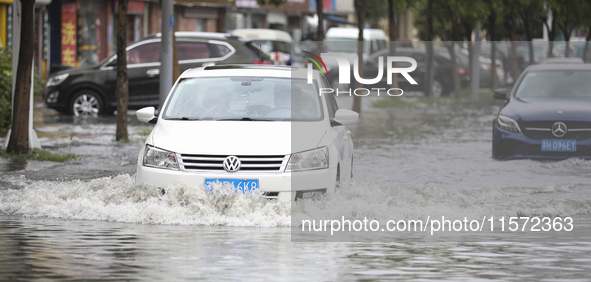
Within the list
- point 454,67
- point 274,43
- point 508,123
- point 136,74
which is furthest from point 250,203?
point 274,43

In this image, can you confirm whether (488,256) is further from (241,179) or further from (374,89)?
(374,89)

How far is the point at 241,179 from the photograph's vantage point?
10430mm

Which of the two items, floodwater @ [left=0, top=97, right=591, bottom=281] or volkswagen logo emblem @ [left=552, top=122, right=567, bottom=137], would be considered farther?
volkswagen logo emblem @ [left=552, top=122, right=567, bottom=137]

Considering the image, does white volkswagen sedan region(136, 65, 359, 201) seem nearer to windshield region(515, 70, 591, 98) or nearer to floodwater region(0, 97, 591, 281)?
floodwater region(0, 97, 591, 281)

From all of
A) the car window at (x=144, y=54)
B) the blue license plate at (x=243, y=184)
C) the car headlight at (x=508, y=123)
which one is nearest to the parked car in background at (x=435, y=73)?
the car window at (x=144, y=54)

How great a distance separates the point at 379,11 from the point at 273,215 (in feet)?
220

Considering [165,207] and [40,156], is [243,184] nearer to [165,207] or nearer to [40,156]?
[165,207]

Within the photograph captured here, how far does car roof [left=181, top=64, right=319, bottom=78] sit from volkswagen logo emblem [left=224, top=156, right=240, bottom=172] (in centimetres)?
188

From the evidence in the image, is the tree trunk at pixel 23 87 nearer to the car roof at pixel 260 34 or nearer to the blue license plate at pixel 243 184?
the blue license plate at pixel 243 184

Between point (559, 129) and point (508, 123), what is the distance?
85 cm

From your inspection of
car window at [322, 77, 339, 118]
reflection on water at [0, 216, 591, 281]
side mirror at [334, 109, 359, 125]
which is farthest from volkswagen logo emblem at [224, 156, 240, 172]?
car window at [322, 77, 339, 118]

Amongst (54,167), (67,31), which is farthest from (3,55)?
(67,31)

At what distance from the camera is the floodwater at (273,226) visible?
791cm

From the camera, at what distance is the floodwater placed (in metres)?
7.91
